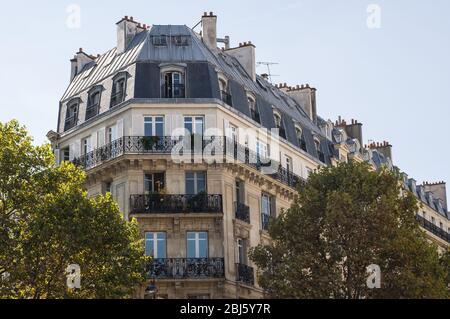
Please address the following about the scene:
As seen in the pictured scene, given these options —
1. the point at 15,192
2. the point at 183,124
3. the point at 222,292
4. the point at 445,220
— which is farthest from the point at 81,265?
the point at 445,220

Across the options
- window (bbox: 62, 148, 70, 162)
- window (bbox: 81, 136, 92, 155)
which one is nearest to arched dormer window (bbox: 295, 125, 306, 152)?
window (bbox: 81, 136, 92, 155)

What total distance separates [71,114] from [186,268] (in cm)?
1037

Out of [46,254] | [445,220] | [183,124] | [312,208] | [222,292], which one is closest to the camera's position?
[46,254]

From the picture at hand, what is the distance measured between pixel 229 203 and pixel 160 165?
3213 mm

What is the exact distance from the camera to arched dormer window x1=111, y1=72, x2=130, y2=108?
4300 cm

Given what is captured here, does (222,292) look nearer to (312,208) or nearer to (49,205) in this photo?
(312,208)

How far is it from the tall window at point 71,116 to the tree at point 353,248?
1291 cm

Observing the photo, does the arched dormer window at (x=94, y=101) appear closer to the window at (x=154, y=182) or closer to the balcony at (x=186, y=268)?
the window at (x=154, y=182)

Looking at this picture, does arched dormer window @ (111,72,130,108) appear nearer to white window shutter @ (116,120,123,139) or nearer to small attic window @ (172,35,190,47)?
white window shutter @ (116,120,123,139)

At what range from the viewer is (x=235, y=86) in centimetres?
4450

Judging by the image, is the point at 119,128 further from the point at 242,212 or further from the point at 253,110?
the point at 253,110

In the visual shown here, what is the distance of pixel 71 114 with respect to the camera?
151ft

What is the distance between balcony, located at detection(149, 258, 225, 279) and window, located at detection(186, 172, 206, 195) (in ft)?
9.77

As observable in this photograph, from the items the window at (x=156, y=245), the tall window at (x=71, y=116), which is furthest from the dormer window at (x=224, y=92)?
the tall window at (x=71, y=116)
